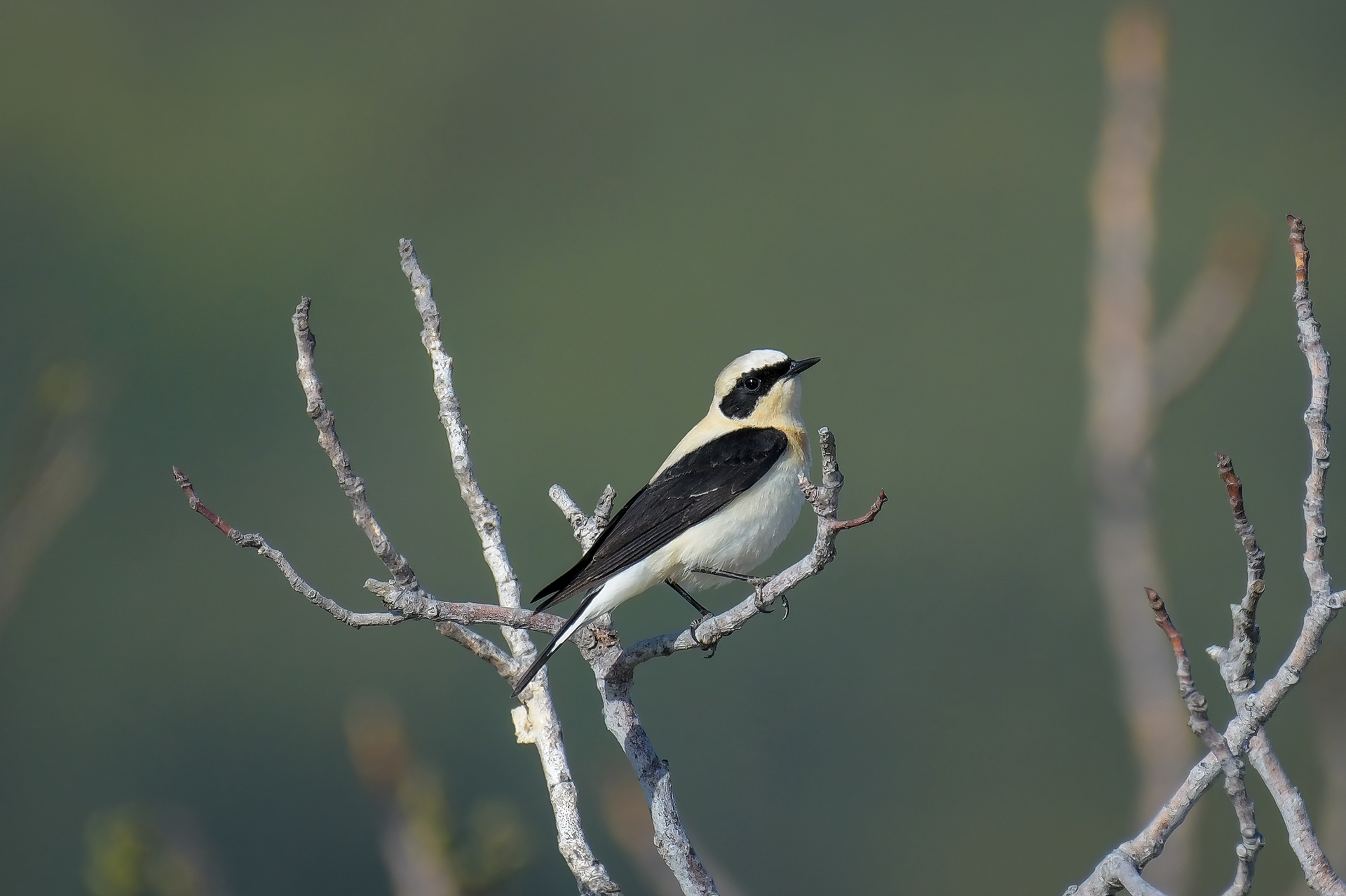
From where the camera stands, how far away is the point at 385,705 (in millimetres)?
4090

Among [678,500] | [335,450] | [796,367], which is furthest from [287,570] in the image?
[796,367]

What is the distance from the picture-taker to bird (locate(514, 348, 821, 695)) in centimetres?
564

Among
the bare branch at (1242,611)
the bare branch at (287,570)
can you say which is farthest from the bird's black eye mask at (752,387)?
the bare branch at (1242,611)

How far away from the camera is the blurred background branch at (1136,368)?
11.1 feet

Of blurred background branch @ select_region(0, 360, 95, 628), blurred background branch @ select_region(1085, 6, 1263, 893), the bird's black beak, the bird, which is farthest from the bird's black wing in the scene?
blurred background branch @ select_region(1085, 6, 1263, 893)

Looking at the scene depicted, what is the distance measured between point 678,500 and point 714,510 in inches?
6.4

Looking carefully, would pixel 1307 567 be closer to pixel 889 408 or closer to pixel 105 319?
pixel 889 408

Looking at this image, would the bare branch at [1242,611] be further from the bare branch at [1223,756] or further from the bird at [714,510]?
the bird at [714,510]

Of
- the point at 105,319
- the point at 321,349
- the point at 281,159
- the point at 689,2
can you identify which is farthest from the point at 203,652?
the point at 689,2

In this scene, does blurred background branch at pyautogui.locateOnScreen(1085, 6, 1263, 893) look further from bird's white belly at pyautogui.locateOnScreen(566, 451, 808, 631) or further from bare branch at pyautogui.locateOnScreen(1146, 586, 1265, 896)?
bird's white belly at pyautogui.locateOnScreen(566, 451, 808, 631)

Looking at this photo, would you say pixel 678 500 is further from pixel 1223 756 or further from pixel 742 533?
pixel 1223 756

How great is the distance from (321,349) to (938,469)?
63.3 feet

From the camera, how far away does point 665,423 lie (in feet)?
123

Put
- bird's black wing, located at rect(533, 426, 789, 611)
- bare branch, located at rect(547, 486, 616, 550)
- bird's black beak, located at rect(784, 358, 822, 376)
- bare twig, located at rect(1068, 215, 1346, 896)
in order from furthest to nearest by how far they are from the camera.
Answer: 1. bird's black beak, located at rect(784, 358, 822, 376)
2. bare branch, located at rect(547, 486, 616, 550)
3. bird's black wing, located at rect(533, 426, 789, 611)
4. bare twig, located at rect(1068, 215, 1346, 896)
